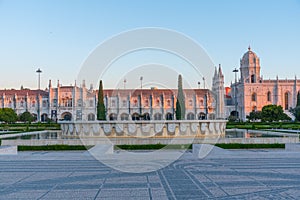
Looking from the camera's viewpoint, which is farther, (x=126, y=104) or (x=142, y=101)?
(x=142, y=101)

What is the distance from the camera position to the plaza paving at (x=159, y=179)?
731 cm

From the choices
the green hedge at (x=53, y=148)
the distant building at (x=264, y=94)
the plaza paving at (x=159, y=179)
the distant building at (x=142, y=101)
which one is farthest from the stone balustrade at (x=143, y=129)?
the distant building at (x=264, y=94)

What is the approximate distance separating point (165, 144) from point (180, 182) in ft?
28.9

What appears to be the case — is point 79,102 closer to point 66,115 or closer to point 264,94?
point 66,115

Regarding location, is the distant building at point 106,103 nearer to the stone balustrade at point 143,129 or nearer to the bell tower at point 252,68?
the bell tower at point 252,68

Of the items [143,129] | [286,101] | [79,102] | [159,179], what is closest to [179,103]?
[143,129]

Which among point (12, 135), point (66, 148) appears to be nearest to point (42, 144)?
point (66, 148)

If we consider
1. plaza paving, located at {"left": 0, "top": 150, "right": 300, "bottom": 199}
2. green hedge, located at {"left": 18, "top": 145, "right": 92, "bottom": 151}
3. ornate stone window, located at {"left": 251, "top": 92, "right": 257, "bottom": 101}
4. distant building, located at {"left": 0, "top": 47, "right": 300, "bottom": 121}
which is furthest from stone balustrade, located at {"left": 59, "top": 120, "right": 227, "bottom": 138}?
ornate stone window, located at {"left": 251, "top": 92, "right": 257, "bottom": 101}

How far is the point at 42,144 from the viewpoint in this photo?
17281mm

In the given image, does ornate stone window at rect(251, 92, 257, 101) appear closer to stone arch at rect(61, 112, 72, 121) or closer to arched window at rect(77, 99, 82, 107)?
arched window at rect(77, 99, 82, 107)

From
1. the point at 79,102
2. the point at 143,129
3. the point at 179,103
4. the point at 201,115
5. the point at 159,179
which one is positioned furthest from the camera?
the point at 201,115

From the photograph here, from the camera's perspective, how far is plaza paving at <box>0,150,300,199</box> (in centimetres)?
731

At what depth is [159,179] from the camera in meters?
8.96

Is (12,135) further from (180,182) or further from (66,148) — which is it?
(180,182)
